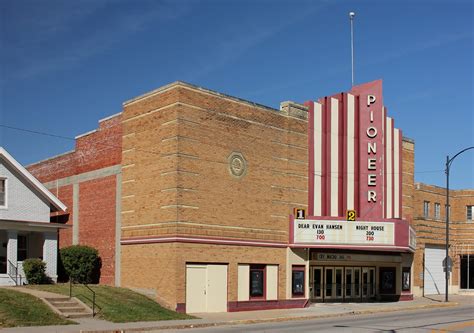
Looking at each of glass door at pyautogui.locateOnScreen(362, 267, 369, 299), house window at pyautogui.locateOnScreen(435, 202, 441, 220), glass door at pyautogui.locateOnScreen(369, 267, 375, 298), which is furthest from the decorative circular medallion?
house window at pyautogui.locateOnScreen(435, 202, 441, 220)

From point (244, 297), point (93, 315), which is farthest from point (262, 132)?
point (93, 315)

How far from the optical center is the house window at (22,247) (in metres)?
37.4

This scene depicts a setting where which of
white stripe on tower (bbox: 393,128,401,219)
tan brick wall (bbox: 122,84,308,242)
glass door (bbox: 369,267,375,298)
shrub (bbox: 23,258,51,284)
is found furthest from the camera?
white stripe on tower (bbox: 393,128,401,219)

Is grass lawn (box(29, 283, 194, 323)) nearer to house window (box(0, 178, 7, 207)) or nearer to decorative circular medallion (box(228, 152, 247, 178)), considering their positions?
house window (box(0, 178, 7, 207))

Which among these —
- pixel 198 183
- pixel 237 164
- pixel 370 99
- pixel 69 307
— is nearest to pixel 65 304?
pixel 69 307

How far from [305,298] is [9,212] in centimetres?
1793

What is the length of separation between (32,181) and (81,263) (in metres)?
5.55

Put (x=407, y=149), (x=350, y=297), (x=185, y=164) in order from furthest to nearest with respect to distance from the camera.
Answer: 1. (x=407, y=149)
2. (x=350, y=297)
3. (x=185, y=164)

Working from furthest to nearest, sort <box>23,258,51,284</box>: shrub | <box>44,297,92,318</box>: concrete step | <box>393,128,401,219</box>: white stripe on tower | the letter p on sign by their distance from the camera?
<box>393,128,401,219</box>: white stripe on tower → the letter p on sign → <box>23,258,51,284</box>: shrub → <box>44,297,92,318</box>: concrete step

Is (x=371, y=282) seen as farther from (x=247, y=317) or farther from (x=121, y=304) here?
(x=121, y=304)

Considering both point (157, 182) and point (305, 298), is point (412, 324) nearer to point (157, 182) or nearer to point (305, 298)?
point (305, 298)

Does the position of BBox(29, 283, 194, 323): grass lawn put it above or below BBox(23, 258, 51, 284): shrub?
below

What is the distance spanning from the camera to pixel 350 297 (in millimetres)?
42969

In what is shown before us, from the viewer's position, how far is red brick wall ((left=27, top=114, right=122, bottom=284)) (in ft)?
120
